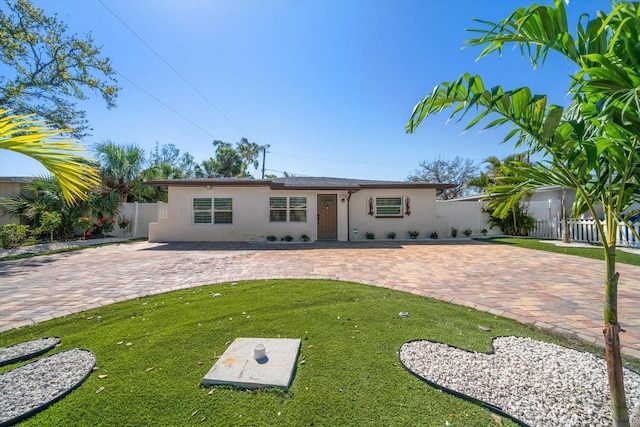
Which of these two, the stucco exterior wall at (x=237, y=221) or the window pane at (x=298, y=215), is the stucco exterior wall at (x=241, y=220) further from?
the window pane at (x=298, y=215)

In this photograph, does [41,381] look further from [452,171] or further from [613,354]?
[452,171]

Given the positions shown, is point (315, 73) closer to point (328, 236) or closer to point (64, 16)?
point (328, 236)

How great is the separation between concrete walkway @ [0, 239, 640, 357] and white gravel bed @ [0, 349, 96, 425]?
1676 mm

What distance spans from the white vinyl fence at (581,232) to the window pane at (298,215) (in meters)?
9.88

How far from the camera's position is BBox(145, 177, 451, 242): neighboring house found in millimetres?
12742

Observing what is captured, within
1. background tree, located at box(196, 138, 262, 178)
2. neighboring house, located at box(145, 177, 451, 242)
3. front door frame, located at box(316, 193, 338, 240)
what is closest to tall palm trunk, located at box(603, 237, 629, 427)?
neighboring house, located at box(145, 177, 451, 242)

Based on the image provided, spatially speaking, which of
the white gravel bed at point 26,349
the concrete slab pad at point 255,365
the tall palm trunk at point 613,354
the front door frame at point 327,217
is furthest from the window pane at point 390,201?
the white gravel bed at point 26,349

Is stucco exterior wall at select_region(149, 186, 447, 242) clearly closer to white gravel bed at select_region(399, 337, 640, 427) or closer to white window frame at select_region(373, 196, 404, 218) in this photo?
white window frame at select_region(373, 196, 404, 218)

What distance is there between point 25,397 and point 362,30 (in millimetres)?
11348

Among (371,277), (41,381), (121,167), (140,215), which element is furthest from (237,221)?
(41,381)

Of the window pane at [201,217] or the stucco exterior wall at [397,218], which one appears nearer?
the window pane at [201,217]

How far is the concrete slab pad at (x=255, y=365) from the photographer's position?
7.27 ft

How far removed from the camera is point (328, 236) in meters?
13.6

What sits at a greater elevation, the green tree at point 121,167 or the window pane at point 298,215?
the green tree at point 121,167
